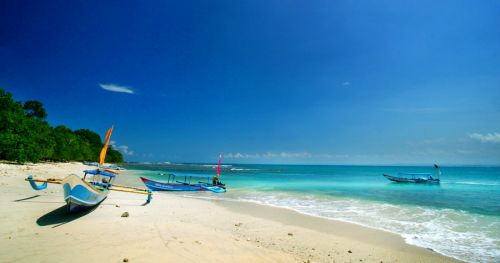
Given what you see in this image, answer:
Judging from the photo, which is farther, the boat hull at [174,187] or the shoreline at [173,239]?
the boat hull at [174,187]

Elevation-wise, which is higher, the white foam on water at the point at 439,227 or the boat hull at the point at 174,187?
the white foam on water at the point at 439,227

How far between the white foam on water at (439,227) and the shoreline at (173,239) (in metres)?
1.05

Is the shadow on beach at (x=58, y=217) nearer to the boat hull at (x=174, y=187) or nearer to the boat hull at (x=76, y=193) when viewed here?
Answer: the boat hull at (x=76, y=193)

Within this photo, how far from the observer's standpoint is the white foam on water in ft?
26.7

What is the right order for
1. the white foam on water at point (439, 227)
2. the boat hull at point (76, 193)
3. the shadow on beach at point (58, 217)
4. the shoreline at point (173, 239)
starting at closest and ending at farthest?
1. the shoreline at point (173, 239)
2. the shadow on beach at point (58, 217)
3. the boat hull at point (76, 193)
4. the white foam on water at point (439, 227)

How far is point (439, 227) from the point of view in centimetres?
1115

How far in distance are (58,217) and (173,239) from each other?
4980 millimetres

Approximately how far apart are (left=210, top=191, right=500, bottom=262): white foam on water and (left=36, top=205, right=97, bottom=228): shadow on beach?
11.6m

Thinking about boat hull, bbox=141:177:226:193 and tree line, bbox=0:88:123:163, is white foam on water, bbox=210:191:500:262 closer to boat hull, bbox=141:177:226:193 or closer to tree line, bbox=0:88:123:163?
boat hull, bbox=141:177:226:193

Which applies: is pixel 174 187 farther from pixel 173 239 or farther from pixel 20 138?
pixel 20 138

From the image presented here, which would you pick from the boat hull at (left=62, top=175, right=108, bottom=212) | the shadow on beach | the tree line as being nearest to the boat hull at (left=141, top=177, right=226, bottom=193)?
the shadow on beach

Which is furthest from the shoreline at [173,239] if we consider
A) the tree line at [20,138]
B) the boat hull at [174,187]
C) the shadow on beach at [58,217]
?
the tree line at [20,138]

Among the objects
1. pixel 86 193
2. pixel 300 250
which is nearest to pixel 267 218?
pixel 300 250

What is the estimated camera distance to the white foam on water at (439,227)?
8148 millimetres
